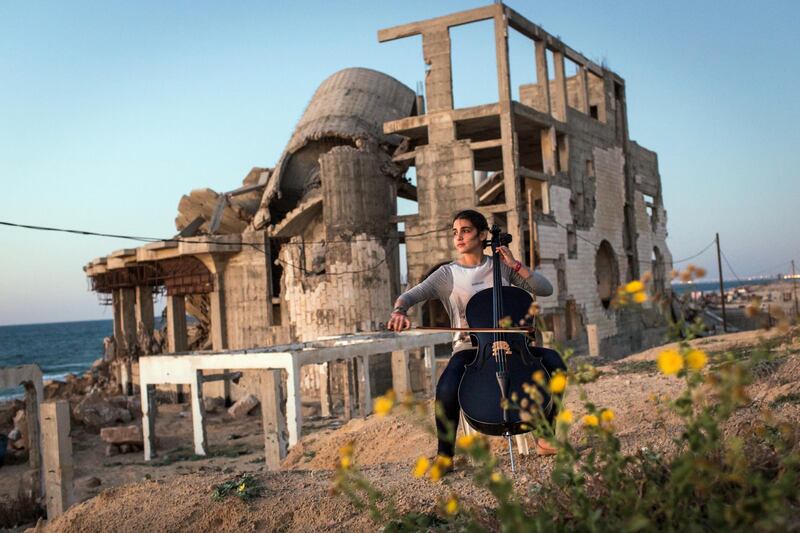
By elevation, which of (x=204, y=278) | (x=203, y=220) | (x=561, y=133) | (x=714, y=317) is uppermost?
(x=561, y=133)

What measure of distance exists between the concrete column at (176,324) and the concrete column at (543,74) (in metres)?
13.7

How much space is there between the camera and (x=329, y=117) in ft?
81.6

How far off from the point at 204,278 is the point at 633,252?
1532 cm

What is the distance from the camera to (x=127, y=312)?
2992 centimetres

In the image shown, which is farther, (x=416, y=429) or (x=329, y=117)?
(x=329, y=117)

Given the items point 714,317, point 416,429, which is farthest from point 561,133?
point 714,317

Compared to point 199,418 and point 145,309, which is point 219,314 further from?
point 199,418

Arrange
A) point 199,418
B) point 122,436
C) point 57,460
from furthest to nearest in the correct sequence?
1. point 122,436
2. point 199,418
3. point 57,460

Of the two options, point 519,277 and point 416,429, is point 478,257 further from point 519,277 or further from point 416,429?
point 416,429

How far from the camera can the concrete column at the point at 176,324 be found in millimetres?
26609

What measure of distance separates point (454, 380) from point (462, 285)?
2.52 feet

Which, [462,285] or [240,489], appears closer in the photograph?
[462,285]

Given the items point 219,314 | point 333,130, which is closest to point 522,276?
point 333,130

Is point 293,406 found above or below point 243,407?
above
